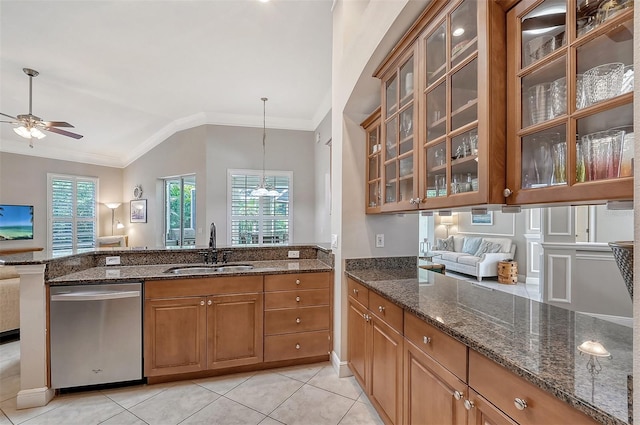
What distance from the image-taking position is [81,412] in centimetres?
210

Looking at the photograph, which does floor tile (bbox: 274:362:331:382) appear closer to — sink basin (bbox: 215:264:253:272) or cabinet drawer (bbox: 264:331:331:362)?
cabinet drawer (bbox: 264:331:331:362)

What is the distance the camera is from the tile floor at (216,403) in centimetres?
203

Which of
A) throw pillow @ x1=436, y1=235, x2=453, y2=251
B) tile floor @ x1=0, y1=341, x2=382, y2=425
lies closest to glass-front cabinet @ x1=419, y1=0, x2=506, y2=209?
tile floor @ x1=0, y1=341, x2=382, y2=425

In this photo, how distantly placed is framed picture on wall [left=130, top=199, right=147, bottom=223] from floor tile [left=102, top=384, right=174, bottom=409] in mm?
5373

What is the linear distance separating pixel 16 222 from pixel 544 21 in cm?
896

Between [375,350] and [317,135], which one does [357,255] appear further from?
[317,135]

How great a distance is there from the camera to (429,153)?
5.39 ft

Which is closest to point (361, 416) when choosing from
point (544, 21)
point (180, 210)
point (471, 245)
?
point (544, 21)

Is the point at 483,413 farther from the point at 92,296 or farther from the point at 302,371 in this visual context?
the point at 92,296

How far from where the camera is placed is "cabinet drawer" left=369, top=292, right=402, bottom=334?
1.68m

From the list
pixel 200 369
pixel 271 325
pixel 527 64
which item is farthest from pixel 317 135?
pixel 527 64

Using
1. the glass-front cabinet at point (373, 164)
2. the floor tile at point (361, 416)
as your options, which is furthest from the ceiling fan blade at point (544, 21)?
the floor tile at point (361, 416)

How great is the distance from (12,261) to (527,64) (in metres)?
3.24

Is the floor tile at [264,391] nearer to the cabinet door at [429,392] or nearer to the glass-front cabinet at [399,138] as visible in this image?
the cabinet door at [429,392]
